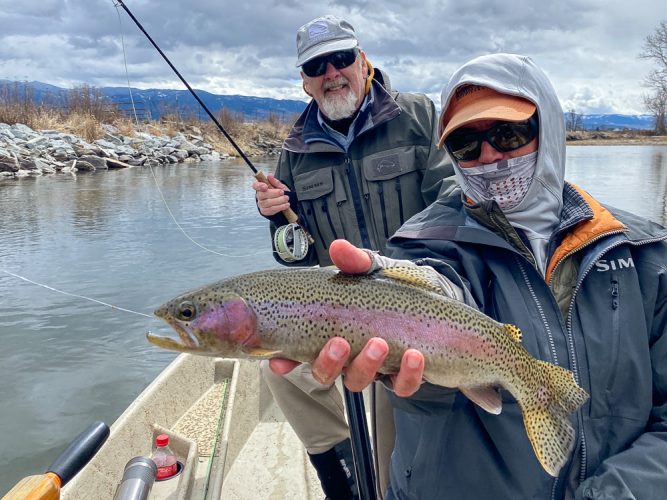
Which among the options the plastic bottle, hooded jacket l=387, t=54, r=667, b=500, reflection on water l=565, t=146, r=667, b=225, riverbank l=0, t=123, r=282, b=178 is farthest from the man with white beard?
riverbank l=0, t=123, r=282, b=178

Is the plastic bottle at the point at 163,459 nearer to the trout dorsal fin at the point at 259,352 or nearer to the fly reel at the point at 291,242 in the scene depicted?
the fly reel at the point at 291,242

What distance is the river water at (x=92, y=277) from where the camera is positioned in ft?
20.1

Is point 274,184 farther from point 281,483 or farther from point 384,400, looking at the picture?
point 281,483

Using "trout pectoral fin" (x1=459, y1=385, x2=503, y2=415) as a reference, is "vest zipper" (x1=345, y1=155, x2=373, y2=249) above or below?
above

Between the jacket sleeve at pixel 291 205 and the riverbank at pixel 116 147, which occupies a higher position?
the riverbank at pixel 116 147

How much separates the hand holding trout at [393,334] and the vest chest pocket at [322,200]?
1.80 meters

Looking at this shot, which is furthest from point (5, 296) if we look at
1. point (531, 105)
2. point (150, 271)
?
point (531, 105)

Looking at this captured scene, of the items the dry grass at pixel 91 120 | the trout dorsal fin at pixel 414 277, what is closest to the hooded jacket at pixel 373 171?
the trout dorsal fin at pixel 414 277

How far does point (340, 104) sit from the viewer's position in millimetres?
3832

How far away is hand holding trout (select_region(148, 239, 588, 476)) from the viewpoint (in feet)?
6.64

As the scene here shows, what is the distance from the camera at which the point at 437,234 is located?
2346mm

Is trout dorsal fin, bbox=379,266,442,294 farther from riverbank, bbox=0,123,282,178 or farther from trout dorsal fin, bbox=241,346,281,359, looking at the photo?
riverbank, bbox=0,123,282,178

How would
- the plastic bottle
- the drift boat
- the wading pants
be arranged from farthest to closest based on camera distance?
1. the plastic bottle
2. the drift boat
3. the wading pants

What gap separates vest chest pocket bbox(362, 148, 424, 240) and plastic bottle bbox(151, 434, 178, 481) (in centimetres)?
209
